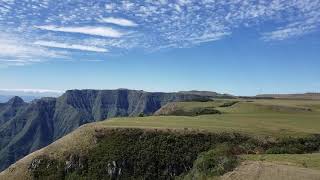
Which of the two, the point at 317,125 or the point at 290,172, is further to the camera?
the point at 317,125

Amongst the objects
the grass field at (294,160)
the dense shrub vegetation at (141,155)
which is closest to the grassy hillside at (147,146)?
the dense shrub vegetation at (141,155)

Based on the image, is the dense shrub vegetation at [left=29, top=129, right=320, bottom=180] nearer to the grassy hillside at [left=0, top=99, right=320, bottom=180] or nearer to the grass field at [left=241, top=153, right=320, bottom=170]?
the grassy hillside at [left=0, top=99, right=320, bottom=180]

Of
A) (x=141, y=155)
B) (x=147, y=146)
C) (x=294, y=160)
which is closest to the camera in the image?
(x=294, y=160)

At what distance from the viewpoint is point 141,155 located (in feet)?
295

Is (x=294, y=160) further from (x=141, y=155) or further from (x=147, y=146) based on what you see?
(x=141, y=155)

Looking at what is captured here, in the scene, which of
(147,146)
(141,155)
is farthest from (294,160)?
(141,155)

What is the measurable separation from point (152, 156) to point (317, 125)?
38616 millimetres

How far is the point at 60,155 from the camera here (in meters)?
97.1

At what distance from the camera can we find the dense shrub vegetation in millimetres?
84312

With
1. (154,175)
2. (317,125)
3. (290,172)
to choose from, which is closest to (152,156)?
(154,175)

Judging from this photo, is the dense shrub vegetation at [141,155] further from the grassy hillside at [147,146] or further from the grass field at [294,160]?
the grass field at [294,160]

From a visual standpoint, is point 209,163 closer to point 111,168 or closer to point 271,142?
point 271,142

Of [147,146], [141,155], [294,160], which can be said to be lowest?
[141,155]

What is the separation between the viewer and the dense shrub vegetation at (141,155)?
3319 inches
